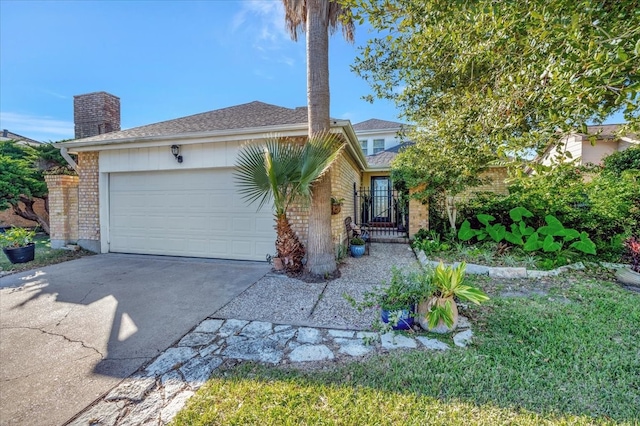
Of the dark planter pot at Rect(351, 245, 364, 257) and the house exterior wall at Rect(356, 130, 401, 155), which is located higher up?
the house exterior wall at Rect(356, 130, 401, 155)

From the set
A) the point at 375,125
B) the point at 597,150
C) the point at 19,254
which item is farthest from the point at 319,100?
the point at 597,150

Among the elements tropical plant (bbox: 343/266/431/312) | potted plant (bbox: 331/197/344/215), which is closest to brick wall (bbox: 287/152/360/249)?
potted plant (bbox: 331/197/344/215)

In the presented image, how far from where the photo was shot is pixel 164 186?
276 inches

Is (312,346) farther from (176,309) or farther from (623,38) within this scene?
(623,38)

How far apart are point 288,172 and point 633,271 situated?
6464 mm

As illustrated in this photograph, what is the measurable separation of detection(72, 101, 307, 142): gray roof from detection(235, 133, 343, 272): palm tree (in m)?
0.92

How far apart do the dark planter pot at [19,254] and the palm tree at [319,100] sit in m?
7.04

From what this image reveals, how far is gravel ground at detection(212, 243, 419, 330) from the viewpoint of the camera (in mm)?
3497

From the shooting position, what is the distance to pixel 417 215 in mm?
8594

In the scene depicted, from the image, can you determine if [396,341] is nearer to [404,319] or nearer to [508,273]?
[404,319]

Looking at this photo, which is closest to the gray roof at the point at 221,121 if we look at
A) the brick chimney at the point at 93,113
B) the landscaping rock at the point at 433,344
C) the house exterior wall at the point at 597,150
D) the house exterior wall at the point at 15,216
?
the brick chimney at the point at 93,113

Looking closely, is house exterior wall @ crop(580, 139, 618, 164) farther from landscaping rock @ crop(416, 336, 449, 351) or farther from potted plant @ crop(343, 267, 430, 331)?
landscaping rock @ crop(416, 336, 449, 351)

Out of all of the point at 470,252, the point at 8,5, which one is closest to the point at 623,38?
the point at 470,252

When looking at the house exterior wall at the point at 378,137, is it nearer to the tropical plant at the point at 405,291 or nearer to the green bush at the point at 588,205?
the green bush at the point at 588,205
